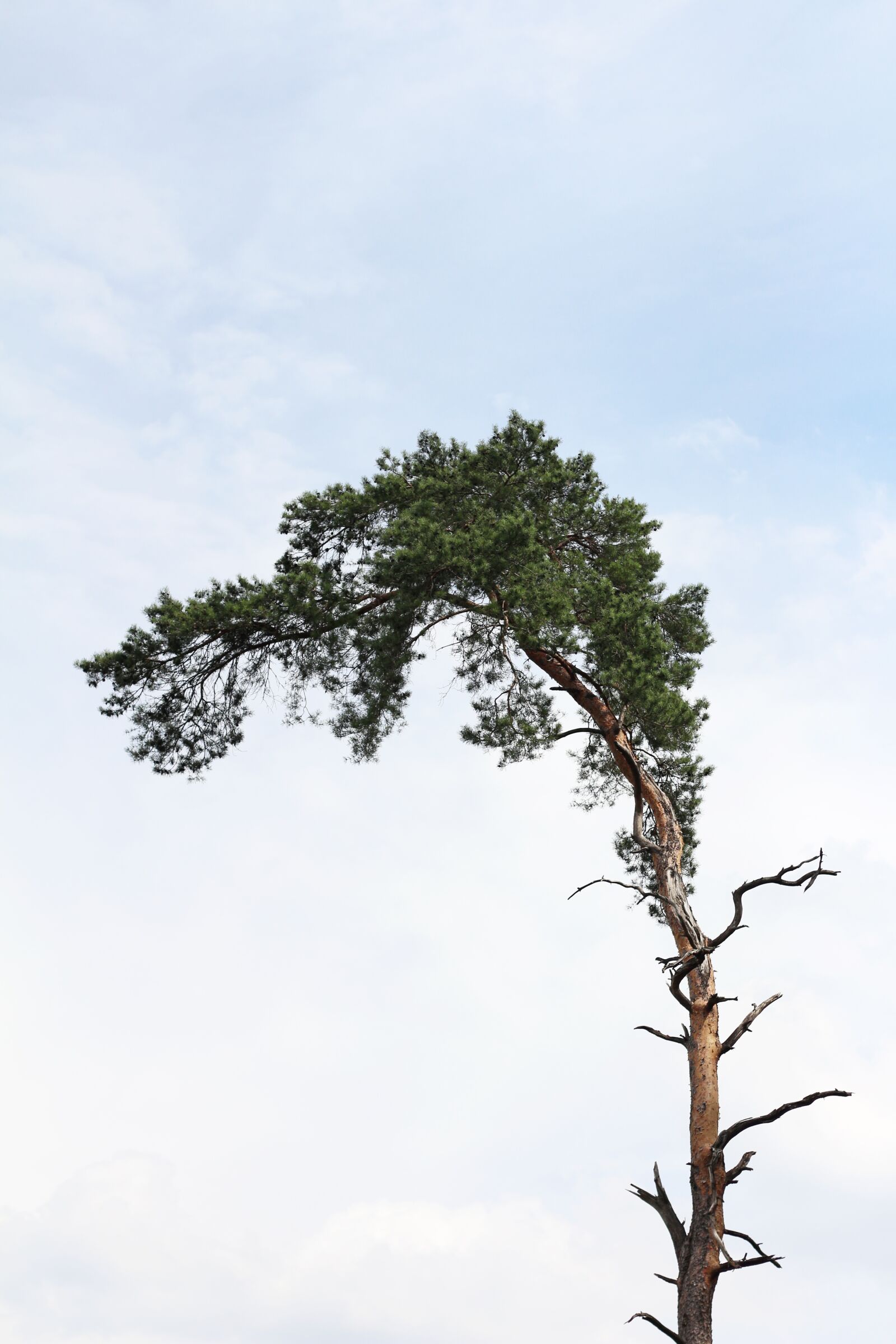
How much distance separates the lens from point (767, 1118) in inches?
428

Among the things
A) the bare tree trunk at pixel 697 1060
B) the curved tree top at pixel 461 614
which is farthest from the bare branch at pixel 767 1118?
the curved tree top at pixel 461 614

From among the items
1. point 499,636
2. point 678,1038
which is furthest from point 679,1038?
point 499,636

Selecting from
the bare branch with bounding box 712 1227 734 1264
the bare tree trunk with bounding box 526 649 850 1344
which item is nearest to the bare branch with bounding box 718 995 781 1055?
the bare tree trunk with bounding box 526 649 850 1344

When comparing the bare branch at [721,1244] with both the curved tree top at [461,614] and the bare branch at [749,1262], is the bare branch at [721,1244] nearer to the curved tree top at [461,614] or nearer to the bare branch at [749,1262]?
the bare branch at [749,1262]

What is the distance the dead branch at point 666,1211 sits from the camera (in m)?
11.0

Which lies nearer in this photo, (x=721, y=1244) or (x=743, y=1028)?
(x=721, y=1244)

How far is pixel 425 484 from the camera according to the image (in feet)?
44.5

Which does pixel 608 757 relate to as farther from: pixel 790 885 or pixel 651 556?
pixel 790 885

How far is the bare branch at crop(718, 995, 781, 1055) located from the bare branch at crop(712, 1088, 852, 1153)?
75cm

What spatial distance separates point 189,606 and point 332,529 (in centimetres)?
218

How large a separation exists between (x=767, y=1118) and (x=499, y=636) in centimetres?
641

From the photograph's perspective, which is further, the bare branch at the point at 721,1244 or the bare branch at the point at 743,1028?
the bare branch at the point at 743,1028

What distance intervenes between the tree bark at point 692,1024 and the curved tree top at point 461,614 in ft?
0.78

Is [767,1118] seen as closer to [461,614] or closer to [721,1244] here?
[721,1244]
